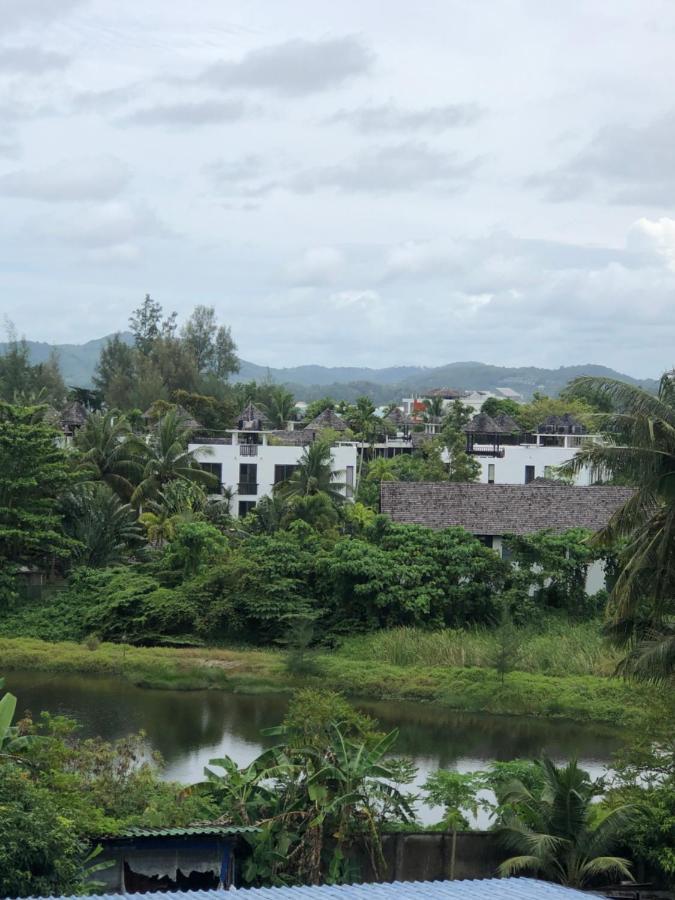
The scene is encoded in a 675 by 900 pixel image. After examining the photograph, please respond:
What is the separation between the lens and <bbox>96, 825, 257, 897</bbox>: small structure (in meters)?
13.1

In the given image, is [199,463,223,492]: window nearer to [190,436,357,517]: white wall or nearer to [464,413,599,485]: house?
[190,436,357,517]: white wall

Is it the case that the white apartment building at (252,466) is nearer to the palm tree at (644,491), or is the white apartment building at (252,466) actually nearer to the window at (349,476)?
the window at (349,476)

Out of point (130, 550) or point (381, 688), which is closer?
point (381, 688)

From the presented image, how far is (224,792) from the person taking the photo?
15.1 metres

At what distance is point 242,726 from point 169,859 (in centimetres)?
1056

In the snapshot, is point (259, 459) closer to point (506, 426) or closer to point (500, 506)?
point (500, 506)

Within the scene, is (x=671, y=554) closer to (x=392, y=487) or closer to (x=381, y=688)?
(x=381, y=688)

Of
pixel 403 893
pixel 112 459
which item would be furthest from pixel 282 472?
pixel 403 893

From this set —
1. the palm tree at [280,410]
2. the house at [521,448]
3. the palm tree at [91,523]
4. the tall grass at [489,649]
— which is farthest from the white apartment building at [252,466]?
the palm tree at [280,410]

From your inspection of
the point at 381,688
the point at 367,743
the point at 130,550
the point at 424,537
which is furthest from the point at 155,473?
the point at 367,743

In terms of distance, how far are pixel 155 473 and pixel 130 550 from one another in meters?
3.03

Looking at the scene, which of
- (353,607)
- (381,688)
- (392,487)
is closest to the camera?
(381,688)

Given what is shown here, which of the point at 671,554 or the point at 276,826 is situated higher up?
the point at 671,554

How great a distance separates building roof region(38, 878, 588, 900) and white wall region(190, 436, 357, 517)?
32.6m
